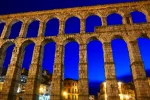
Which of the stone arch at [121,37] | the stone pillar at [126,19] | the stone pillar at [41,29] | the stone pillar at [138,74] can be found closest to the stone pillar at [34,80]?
the stone pillar at [41,29]

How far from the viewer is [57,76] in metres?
19.3

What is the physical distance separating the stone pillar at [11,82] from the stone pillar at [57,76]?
521 centimetres

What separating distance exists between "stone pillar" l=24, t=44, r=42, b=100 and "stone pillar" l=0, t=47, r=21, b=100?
2.13m

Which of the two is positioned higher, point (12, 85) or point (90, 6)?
point (90, 6)

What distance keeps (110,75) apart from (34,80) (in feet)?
29.6

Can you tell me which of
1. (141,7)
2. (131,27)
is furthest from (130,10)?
(131,27)

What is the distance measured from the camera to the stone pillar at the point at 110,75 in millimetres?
17234

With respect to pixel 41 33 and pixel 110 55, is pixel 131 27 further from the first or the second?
pixel 41 33

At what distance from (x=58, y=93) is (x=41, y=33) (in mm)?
9286

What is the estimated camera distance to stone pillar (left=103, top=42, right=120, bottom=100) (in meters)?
17.2

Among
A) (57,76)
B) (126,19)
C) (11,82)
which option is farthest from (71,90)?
(126,19)

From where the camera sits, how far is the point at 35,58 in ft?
69.4

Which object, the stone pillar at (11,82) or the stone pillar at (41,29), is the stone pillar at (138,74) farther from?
the stone pillar at (11,82)

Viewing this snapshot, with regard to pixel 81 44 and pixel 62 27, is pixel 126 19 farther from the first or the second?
pixel 62 27
